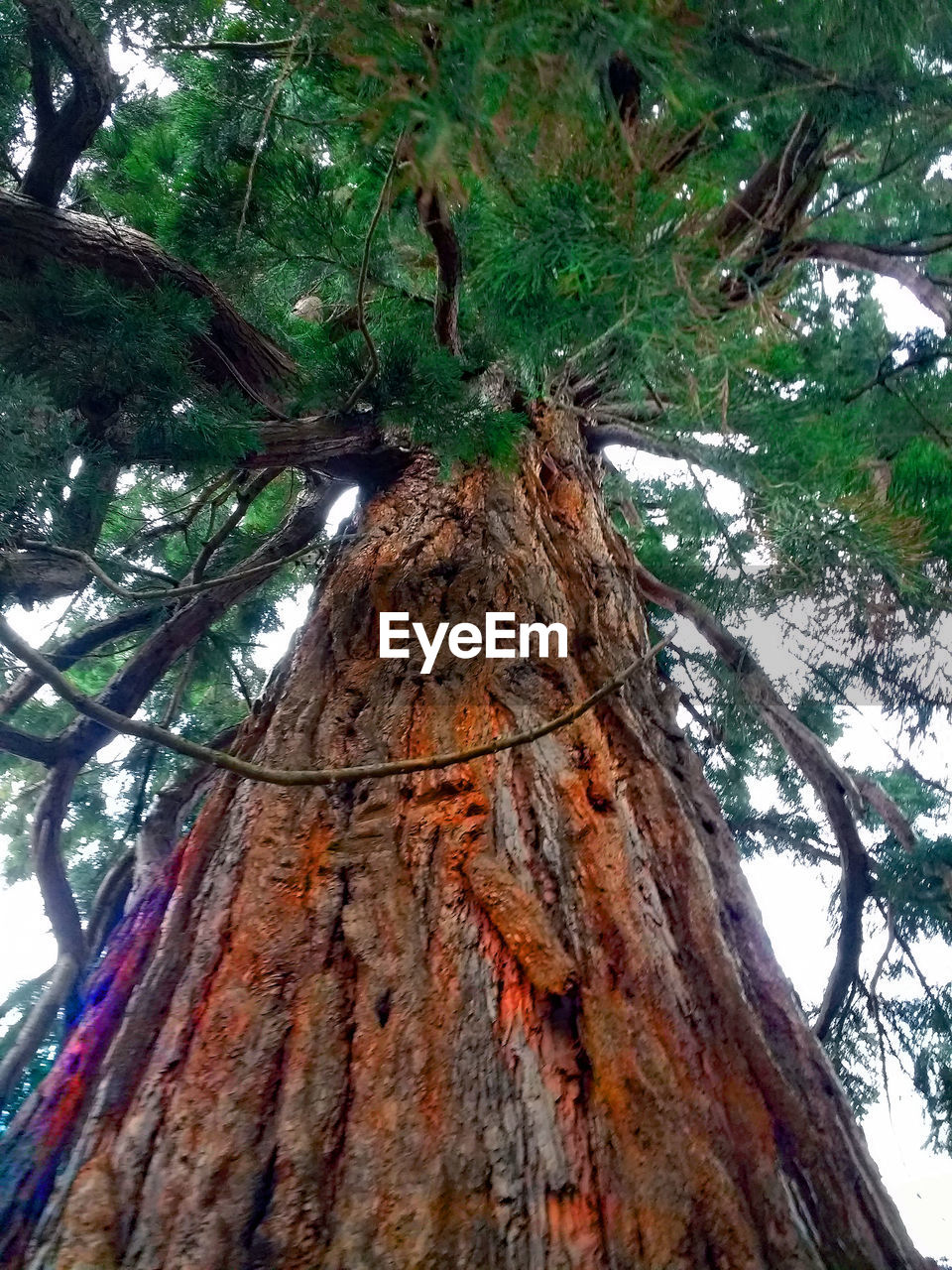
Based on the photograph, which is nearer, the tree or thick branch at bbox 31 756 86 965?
the tree

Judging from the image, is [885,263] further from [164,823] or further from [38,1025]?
[38,1025]

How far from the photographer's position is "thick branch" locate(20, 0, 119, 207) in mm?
1449

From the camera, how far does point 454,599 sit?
1.59 m

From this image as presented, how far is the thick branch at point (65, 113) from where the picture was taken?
1449 millimetres

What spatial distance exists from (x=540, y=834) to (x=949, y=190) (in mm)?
3186

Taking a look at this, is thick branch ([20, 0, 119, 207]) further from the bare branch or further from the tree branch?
the tree branch

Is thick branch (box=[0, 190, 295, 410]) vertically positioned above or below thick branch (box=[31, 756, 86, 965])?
above

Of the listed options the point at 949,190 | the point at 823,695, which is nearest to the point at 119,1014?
the point at 823,695

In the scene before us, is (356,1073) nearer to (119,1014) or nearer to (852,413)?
(119,1014)

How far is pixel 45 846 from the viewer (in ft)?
6.66

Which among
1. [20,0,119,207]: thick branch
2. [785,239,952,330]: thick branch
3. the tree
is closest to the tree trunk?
the tree

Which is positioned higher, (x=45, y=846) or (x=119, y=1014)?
(x=45, y=846)

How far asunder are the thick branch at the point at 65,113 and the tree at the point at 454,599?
1 cm

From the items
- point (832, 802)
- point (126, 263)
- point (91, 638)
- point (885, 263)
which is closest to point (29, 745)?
point (91, 638)
